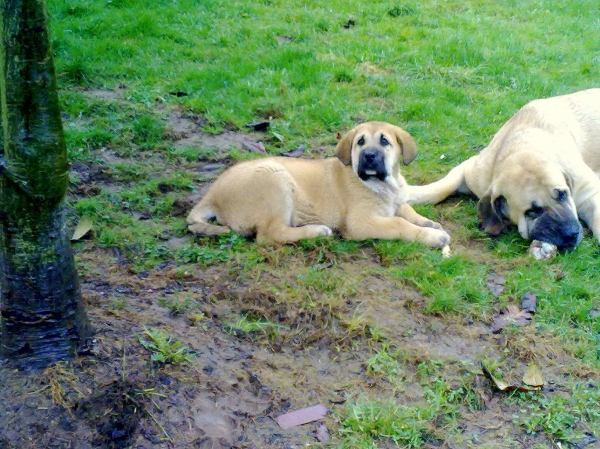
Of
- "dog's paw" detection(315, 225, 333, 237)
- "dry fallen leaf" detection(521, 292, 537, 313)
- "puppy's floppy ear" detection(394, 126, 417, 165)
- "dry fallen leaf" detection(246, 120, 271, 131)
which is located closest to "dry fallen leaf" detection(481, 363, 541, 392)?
"dry fallen leaf" detection(521, 292, 537, 313)

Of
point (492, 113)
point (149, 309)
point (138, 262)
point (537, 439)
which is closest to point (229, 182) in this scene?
point (138, 262)

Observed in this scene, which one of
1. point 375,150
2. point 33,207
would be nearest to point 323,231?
point 375,150

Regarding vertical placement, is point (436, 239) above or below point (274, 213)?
below

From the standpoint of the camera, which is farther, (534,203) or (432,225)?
(432,225)

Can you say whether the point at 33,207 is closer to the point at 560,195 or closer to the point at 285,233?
the point at 285,233

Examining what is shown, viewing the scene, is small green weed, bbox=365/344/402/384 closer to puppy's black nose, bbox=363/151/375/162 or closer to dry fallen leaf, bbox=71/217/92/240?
puppy's black nose, bbox=363/151/375/162

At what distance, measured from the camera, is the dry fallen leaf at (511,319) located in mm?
5051

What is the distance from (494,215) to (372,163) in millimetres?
1274

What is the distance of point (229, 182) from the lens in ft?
20.3

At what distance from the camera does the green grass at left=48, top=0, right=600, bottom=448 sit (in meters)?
4.82

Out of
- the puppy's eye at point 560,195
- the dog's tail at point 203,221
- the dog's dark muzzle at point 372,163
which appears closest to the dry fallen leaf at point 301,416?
the dog's tail at point 203,221

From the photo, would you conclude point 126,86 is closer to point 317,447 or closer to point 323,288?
point 323,288

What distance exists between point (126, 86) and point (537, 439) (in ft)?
22.8

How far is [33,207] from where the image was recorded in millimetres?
3729
